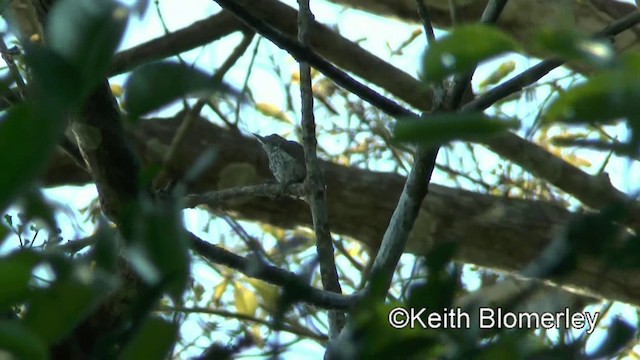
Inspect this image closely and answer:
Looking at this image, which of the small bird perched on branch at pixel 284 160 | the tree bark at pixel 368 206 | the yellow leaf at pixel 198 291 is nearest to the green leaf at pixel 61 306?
the small bird perched on branch at pixel 284 160

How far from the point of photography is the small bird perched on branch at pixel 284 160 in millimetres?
1373

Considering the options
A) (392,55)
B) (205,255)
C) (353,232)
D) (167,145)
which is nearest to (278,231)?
(353,232)

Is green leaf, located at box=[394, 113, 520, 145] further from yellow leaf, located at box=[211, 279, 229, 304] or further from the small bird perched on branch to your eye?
yellow leaf, located at box=[211, 279, 229, 304]

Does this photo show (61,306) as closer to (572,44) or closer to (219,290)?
(572,44)

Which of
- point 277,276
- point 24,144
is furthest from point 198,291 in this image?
point 24,144

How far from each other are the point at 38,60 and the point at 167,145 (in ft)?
5.99

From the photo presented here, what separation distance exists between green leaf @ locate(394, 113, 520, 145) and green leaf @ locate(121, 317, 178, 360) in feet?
0.26

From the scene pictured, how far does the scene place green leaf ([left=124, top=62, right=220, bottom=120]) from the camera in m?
0.23

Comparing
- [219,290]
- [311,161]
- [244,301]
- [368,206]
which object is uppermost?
[368,206]

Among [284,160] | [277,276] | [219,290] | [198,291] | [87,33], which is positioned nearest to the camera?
[87,33]

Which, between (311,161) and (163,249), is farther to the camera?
(311,161)

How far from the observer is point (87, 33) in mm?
201

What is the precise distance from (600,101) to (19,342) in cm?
14

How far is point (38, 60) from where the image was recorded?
0.66 feet
